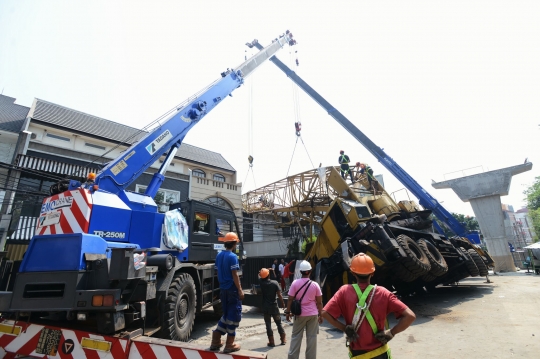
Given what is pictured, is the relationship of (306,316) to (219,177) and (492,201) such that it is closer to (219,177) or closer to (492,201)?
(219,177)

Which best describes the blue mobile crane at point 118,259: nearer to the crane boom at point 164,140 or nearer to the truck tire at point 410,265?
the crane boom at point 164,140

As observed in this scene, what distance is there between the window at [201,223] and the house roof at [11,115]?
13012 millimetres

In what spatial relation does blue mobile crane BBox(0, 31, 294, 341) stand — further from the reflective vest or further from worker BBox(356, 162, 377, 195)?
worker BBox(356, 162, 377, 195)

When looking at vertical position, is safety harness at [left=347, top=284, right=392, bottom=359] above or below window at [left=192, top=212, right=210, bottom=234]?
below

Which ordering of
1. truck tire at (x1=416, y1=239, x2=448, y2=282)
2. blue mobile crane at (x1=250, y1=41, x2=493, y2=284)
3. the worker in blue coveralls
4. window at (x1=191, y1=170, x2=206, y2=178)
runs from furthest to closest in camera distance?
window at (x1=191, y1=170, x2=206, y2=178) → blue mobile crane at (x1=250, y1=41, x2=493, y2=284) → truck tire at (x1=416, y1=239, x2=448, y2=282) → the worker in blue coveralls

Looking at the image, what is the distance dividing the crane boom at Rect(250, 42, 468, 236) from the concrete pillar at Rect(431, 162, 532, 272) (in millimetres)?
Result: 6481

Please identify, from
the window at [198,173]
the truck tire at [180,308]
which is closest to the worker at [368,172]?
the truck tire at [180,308]

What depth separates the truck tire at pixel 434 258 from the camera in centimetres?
830

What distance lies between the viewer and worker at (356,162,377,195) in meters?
12.5

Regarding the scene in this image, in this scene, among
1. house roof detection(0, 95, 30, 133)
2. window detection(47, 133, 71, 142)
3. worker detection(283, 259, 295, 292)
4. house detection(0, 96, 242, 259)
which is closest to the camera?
worker detection(283, 259, 295, 292)

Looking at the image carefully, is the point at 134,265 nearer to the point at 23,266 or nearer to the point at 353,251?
the point at 23,266

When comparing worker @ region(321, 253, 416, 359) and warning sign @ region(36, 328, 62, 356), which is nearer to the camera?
worker @ region(321, 253, 416, 359)

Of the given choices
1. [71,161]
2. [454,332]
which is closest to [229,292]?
[454,332]

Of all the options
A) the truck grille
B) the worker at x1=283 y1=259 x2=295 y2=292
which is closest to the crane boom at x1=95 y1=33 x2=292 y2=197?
the truck grille
